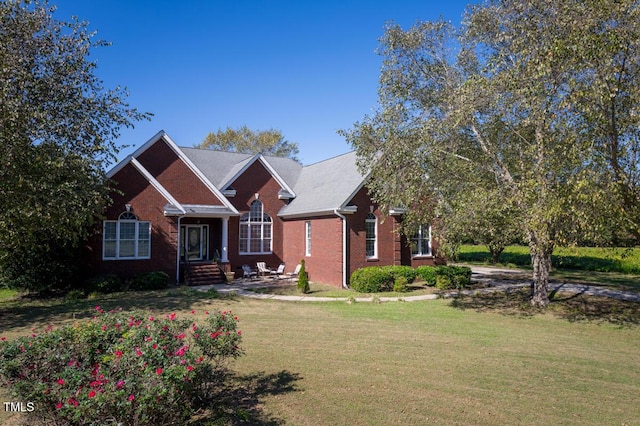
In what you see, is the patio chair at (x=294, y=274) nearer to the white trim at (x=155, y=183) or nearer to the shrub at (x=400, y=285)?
the shrub at (x=400, y=285)

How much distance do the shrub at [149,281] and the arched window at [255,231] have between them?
5.65 m

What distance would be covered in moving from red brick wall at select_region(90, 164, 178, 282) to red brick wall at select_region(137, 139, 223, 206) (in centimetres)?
193

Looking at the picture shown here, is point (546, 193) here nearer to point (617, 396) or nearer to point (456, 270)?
point (617, 396)

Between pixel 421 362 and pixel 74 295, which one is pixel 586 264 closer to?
pixel 421 362

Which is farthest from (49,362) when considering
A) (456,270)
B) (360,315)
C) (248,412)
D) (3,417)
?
(456,270)

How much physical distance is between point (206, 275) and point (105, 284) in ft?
16.1

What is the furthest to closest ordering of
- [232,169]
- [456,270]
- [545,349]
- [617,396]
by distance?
[232,169] < [456,270] < [545,349] < [617,396]

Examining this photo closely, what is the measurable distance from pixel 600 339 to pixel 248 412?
34.0 ft

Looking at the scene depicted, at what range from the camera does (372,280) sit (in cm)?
1855

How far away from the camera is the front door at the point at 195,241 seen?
23047 millimetres

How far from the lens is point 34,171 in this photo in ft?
41.6

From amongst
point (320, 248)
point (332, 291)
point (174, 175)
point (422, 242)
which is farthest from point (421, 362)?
point (174, 175)

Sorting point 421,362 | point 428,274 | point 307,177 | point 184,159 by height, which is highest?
point 184,159

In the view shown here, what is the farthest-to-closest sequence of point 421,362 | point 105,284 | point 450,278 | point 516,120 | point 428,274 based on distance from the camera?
point 428,274
point 450,278
point 105,284
point 516,120
point 421,362
